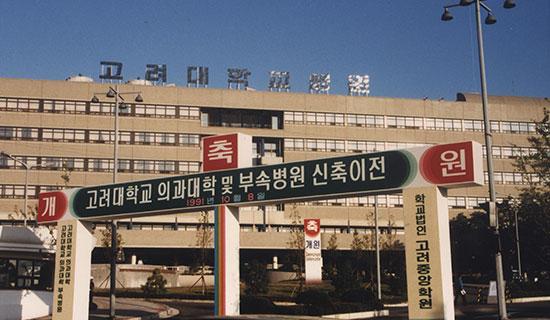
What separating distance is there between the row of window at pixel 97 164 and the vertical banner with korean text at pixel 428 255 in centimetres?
6235

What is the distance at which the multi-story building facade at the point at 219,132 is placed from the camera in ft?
260

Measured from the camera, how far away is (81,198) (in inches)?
1165

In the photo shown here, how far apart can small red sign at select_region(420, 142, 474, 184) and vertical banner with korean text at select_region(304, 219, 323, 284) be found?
6.82 metres

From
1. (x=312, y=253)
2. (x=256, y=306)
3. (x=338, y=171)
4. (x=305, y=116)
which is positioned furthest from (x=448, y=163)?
(x=305, y=116)

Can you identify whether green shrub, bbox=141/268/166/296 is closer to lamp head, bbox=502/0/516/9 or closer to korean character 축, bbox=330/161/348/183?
korean character 축, bbox=330/161/348/183

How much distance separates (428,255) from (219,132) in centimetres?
6437

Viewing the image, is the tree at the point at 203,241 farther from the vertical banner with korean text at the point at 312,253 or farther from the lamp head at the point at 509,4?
the lamp head at the point at 509,4

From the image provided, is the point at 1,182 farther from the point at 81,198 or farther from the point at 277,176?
the point at 277,176

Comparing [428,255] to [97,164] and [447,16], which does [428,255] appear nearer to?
[447,16]

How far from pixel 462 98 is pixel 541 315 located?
65.4 meters

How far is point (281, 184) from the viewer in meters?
24.1

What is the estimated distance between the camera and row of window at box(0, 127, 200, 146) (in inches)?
3130

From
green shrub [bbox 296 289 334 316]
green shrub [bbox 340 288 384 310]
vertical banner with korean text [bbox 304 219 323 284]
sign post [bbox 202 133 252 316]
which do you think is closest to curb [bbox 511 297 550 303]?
green shrub [bbox 340 288 384 310]

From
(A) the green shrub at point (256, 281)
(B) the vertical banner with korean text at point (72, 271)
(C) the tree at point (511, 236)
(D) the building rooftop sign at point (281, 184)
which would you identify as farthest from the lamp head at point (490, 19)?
(C) the tree at point (511, 236)
